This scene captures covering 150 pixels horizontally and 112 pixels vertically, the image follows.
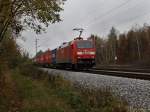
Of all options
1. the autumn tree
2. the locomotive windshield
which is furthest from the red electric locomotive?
the autumn tree

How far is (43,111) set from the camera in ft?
32.9

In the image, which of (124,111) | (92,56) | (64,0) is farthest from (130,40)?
(124,111)

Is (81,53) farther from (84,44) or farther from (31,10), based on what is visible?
(31,10)

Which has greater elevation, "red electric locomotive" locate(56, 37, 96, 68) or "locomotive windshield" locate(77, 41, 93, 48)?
"locomotive windshield" locate(77, 41, 93, 48)

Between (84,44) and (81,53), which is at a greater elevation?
(84,44)

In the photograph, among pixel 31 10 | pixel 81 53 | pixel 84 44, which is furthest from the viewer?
pixel 84 44

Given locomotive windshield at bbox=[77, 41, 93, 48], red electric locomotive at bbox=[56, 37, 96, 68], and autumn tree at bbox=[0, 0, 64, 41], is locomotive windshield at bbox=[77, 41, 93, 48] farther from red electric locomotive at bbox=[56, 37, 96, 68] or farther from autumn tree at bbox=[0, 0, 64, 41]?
autumn tree at bbox=[0, 0, 64, 41]

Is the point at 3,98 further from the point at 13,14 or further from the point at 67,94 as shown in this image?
the point at 13,14

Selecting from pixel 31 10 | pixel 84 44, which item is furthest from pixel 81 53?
pixel 31 10

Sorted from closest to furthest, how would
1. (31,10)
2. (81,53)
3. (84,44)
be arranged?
(31,10), (81,53), (84,44)

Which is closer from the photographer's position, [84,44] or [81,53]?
[81,53]

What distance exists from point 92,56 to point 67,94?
20.2 metres

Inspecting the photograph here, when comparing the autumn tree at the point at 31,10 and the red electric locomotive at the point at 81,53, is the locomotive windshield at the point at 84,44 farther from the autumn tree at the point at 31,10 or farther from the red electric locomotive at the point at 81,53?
the autumn tree at the point at 31,10

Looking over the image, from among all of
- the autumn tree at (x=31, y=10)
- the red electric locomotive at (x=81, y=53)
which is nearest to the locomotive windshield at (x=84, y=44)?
the red electric locomotive at (x=81, y=53)
